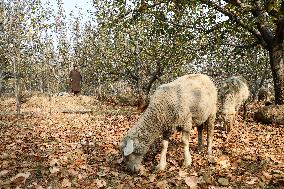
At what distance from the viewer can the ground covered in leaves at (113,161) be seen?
27.1 feet

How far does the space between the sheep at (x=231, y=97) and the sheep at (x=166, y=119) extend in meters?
4.02

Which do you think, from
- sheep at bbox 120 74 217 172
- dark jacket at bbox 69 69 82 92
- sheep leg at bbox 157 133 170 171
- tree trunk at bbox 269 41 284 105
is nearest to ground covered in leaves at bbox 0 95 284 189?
sheep leg at bbox 157 133 170 171

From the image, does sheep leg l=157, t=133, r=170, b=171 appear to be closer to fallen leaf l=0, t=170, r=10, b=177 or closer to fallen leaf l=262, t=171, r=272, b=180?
fallen leaf l=262, t=171, r=272, b=180

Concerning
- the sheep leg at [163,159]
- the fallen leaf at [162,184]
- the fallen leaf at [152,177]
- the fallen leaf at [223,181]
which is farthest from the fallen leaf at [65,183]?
the fallen leaf at [223,181]

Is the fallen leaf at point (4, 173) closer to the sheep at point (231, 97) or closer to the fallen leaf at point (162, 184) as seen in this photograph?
the fallen leaf at point (162, 184)

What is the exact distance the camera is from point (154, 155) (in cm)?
996

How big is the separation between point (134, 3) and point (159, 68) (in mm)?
11833

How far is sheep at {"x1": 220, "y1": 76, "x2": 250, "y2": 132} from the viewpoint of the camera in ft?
45.4

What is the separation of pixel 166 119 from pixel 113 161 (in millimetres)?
1937

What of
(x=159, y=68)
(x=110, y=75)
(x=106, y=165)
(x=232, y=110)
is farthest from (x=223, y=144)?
(x=110, y=75)

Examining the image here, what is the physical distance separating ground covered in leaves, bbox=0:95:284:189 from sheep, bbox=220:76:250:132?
54 centimetres

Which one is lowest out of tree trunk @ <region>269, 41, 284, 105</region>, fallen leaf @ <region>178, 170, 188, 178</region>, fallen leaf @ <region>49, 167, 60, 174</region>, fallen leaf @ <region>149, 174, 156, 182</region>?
fallen leaf @ <region>149, 174, 156, 182</region>

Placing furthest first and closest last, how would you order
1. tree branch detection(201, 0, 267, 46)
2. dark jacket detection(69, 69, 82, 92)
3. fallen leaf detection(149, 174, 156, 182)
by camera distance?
dark jacket detection(69, 69, 82, 92), tree branch detection(201, 0, 267, 46), fallen leaf detection(149, 174, 156, 182)

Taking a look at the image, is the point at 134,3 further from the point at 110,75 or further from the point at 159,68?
the point at 110,75
